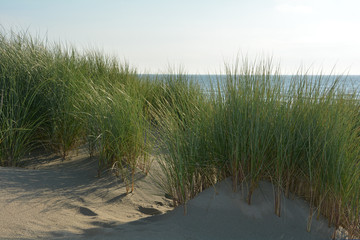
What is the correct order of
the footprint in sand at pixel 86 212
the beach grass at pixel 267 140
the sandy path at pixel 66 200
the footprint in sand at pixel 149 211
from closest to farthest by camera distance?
the beach grass at pixel 267 140, the sandy path at pixel 66 200, the footprint in sand at pixel 86 212, the footprint in sand at pixel 149 211

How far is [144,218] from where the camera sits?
9.53 feet

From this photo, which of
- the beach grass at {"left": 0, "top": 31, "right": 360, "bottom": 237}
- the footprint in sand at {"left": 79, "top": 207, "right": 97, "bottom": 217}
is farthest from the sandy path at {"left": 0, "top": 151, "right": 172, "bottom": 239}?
the beach grass at {"left": 0, "top": 31, "right": 360, "bottom": 237}

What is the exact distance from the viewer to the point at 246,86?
2.77 meters

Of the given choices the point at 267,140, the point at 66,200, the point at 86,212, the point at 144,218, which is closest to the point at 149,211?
the point at 144,218

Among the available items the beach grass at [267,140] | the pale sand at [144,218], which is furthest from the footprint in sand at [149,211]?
the beach grass at [267,140]

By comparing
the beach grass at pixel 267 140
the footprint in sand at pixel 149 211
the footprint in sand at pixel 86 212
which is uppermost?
the beach grass at pixel 267 140

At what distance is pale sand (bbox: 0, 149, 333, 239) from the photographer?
8.26 feet

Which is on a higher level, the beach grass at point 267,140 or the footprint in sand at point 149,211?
the beach grass at point 267,140

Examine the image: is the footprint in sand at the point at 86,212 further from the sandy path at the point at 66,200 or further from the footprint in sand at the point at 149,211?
the footprint in sand at the point at 149,211

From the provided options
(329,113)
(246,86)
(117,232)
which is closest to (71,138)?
(117,232)

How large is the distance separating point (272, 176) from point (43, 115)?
284 centimetres

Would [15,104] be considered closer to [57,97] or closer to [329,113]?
[57,97]

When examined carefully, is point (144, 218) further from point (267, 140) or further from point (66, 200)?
point (267, 140)

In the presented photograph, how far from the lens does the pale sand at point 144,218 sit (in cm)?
252
